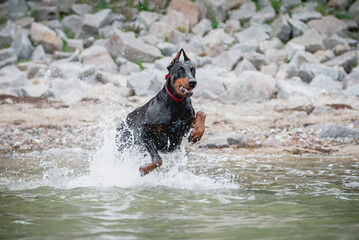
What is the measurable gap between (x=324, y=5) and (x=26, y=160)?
1830 centimetres

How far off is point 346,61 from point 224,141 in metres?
8.60

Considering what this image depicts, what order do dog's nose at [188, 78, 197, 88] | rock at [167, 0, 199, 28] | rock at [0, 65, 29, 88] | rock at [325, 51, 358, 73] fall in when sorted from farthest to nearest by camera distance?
rock at [167, 0, 199, 28]
rock at [325, 51, 358, 73]
rock at [0, 65, 29, 88]
dog's nose at [188, 78, 197, 88]

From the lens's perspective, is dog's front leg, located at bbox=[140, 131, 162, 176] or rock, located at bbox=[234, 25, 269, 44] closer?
dog's front leg, located at bbox=[140, 131, 162, 176]

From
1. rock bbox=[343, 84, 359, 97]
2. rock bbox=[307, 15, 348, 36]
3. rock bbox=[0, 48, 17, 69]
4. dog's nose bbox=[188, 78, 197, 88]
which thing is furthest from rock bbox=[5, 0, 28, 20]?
dog's nose bbox=[188, 78, 197, 88]

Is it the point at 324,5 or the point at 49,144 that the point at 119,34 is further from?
the point at 324,5

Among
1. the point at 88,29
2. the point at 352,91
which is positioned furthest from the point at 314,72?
the point at 88,29

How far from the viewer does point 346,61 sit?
49.0ft

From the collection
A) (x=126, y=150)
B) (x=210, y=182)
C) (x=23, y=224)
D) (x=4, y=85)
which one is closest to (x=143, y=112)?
(x=126, y=150)

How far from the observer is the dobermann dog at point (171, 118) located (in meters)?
5.03

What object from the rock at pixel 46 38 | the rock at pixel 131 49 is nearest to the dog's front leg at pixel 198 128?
the rock at pixel 131 49

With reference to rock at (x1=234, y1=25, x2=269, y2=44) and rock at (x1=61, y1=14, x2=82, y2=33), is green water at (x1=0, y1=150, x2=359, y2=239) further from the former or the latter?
rock at (x1=61, y1=14, x2=82, y2=33)

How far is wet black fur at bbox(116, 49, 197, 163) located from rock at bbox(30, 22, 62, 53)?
14.0m

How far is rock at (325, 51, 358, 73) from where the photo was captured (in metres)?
14.9

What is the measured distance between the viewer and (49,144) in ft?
29.4
